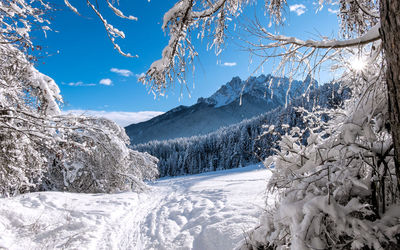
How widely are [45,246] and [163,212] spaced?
3.74 metres

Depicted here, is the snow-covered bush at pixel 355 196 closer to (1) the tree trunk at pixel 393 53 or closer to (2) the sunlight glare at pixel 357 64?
(2) the sunlight glare at pixel 357 64

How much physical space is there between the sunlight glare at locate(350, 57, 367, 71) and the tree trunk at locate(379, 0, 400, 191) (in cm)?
57

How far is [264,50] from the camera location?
2199mm

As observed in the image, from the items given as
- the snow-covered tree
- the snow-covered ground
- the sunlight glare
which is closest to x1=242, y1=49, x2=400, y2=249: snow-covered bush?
the sunlight glare

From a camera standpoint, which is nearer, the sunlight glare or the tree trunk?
the tree trunk

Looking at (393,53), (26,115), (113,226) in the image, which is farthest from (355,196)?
(113,226)

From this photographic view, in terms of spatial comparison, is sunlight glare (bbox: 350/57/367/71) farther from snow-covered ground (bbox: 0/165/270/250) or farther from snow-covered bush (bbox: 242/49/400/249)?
snow-covered ground (bbox: 0/165/270/250)

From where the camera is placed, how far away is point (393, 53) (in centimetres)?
127

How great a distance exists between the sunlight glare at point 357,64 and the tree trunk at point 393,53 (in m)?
0.57

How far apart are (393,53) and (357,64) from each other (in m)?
0.73

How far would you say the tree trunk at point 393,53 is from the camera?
1.25m

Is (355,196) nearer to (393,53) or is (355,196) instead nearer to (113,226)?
(393,53)

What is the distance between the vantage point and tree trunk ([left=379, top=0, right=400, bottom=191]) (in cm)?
125

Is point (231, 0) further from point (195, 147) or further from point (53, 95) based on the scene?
point (195, 147)
